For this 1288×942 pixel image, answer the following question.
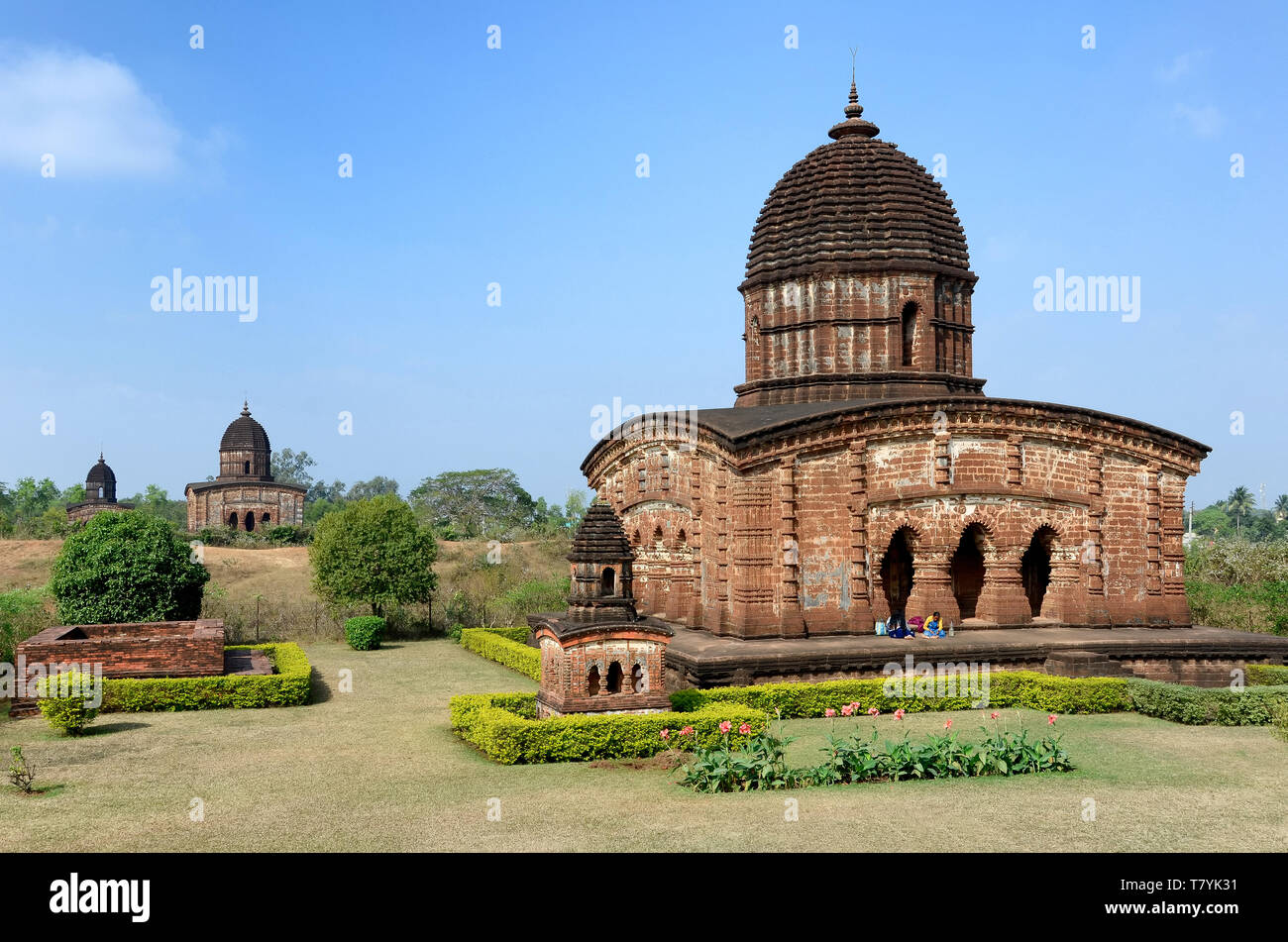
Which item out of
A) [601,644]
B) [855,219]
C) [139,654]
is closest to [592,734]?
[601,644]

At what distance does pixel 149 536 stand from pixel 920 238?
1944 centimetres

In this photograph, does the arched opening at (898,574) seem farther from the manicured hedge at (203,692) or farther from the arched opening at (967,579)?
the manicured hedge at (203,692)

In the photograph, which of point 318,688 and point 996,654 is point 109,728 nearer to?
point 318,688

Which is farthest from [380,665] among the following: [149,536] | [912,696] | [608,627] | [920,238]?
[920,238]

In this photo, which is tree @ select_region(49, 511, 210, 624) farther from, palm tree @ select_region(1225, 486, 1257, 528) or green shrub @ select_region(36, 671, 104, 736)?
palm tree @ select_region(1225, 486, 1257, 528)

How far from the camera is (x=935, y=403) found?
21516mm

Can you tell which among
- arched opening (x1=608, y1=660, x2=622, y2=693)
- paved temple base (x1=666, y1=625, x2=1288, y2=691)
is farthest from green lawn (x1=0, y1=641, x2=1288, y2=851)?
arched opening (x1=608, y1=660, x2=622, y2=693)

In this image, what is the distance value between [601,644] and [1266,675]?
13266mm

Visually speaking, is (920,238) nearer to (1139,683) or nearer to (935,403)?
(935,403)

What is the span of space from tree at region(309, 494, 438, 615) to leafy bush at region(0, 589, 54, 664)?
22.9ft

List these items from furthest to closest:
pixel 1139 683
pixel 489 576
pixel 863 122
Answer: pixel 489 576, pixel 863 122, pixel 1139 683

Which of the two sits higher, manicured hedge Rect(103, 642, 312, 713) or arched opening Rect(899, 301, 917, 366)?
arched opening Rect(899, 301, 917, 366)

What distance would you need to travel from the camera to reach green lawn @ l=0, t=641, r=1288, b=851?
33.4 ft

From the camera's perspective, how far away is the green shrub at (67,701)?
1561 centimetres
